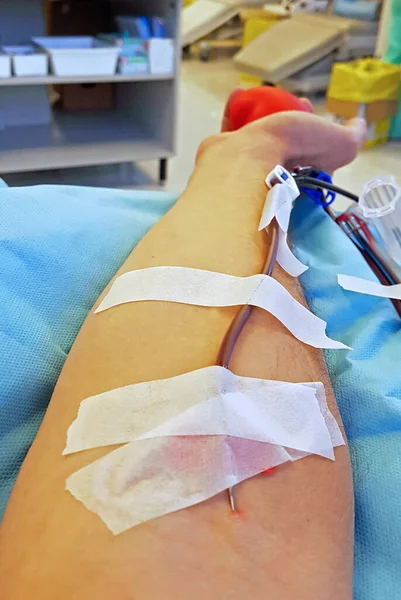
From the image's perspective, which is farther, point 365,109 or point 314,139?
point 365,109

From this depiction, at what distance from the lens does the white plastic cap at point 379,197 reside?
94cm

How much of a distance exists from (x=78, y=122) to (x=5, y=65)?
66 cm

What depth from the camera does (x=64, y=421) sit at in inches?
20.5

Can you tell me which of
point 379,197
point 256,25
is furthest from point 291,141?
point 256,25

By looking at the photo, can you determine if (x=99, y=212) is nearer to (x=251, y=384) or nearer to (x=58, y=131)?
(x=251, y=384)

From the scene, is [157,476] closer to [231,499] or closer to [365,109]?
[231,499]

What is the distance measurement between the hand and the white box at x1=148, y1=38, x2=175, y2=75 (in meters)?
1.23

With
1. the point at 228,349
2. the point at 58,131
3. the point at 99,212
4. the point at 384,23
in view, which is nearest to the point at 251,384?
the point at 228,349

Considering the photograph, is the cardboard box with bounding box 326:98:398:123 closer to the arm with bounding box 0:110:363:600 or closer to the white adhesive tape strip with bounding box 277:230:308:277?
the white adhesive tape strip with bounding box 277:230:308:277

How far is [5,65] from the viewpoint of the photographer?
1979 mm

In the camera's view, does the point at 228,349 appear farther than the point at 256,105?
No

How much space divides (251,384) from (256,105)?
867 mm

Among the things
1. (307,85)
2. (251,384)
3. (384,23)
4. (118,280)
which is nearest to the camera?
(251,384)

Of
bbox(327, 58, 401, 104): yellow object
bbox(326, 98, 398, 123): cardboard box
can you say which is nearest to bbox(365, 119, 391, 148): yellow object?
bbox(326, 98, 398, 123): cardboard box
